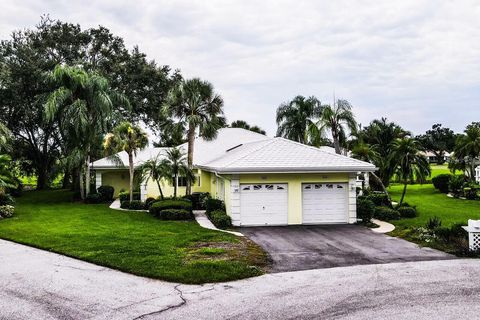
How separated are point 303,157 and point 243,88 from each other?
17.4 meters

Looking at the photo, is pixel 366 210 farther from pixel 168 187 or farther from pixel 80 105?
pixel 80 105

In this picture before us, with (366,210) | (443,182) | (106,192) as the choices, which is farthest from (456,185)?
(106,192)

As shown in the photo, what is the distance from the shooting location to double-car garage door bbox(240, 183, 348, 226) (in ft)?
62.1

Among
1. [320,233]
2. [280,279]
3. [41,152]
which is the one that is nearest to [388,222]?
[320,233]

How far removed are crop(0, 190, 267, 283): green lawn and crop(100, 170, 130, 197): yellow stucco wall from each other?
10344mm

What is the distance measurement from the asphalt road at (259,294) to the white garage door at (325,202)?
7.68 m

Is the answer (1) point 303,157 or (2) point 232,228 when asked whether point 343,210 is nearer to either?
(1) point 303,157

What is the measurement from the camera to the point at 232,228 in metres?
18.2

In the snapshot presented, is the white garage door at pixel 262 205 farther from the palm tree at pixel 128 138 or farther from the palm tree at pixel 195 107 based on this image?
the palm tree at pixel 128 138

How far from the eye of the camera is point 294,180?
19.1 metres

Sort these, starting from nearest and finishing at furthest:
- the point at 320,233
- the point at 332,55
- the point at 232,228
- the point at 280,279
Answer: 1. the point at 280,279
2. the point at 320,233
3. the point at 232,228
4. the point at 332,55

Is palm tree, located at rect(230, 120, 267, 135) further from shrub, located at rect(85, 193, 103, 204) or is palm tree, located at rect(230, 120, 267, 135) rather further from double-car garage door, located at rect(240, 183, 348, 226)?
double-car garage door, located at rect(240, 183, 348, 226)

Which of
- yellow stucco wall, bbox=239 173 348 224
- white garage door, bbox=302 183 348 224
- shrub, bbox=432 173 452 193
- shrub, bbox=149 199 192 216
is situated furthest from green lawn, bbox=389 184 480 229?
shrub, bbox=149 199 192 216

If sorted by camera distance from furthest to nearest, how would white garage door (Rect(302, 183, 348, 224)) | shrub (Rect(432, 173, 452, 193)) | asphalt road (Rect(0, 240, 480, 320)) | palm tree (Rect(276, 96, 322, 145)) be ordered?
palm tree (Rect(276, 96, 322, 145)) < shrub (Rect(432, 173, 452, 193)) < white garage door (Rect(302, 183, 348, 224)) < asphalt road (Rect(0, 240, 480, 320))
